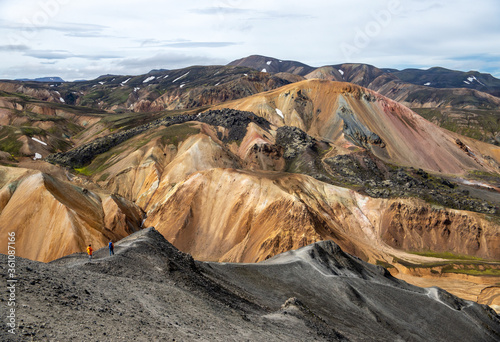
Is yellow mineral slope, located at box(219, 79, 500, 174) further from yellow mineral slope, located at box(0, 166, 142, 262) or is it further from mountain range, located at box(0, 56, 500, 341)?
yellow mineral slope, located at box(0, 166, 142, 262)

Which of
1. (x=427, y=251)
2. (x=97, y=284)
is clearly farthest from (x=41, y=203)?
(x=427, y=251)

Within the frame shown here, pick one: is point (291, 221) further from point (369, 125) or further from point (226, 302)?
point (369, 125)

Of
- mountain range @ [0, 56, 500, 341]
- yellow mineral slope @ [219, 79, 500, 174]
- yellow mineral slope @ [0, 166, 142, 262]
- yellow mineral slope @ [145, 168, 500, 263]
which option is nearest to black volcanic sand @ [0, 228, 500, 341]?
mountain range @ [0, 56, 500, 341]

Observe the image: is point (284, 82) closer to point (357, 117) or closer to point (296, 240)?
point (357, 117)

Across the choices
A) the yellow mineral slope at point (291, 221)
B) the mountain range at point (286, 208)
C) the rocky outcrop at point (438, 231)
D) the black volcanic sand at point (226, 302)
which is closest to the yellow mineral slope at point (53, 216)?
the mountain range at point (286, 208)

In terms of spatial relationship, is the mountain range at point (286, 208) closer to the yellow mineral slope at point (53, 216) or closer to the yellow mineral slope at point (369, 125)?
the yellow mineral slope at point (53, 216)

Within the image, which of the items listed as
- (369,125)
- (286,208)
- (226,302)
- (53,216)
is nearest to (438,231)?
(286,208)

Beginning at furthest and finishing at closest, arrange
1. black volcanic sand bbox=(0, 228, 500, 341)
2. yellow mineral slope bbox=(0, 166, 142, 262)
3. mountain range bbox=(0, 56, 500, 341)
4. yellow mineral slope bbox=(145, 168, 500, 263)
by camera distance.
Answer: yellow mineral slope bbox=(145, 168, 500, 263) → yellow mineral slope bbox=(0, 166, 142, 262) → mountain range bbox=(0, 56, 500, 341) → black volcanic sand bbox=(0, 228, 500, 341)
